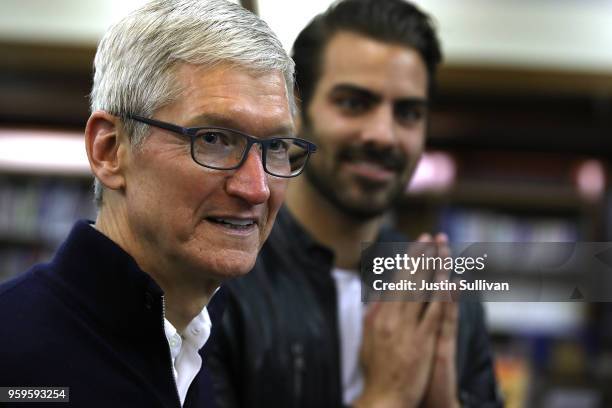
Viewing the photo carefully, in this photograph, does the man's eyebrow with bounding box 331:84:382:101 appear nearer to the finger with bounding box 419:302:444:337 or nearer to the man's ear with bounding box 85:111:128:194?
the finger with bounding box 419:302:444:337

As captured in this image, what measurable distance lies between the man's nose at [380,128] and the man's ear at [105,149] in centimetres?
66

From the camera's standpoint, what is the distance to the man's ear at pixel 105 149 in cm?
89

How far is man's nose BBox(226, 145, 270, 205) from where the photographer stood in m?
0.84

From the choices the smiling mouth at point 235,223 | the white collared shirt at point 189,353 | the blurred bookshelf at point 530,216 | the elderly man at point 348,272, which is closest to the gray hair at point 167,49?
the smiling mouth at point 235,223

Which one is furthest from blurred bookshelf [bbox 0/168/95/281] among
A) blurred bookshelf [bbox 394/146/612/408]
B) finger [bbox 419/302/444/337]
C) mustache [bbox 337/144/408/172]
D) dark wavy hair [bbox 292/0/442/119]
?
finger [bbox 419/302/444/337]

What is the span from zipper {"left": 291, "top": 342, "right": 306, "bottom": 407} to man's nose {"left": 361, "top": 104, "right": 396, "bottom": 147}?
0.39 m

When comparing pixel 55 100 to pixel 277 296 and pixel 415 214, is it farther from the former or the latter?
pixel 277 296

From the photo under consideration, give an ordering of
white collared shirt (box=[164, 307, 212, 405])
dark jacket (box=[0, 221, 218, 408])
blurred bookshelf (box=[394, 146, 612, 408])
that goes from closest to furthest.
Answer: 1. dark jacket (box=[0, 221, 218, 408])
2. white collared shirt (box=[164, 307, 212, 405])
3. blurred bookshelf (box=[394, 146, 612, 408])

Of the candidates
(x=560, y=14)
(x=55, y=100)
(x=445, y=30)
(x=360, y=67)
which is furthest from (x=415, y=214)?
(x=360, y=67)

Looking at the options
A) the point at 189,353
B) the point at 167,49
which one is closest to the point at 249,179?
the point at 167,49

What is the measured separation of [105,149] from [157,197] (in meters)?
0.09

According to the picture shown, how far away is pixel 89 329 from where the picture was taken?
85 cm

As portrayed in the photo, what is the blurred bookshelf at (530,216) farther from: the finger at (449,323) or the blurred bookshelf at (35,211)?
the finger at (449,323)

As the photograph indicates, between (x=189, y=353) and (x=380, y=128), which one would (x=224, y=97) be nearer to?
(x=189, y=353)
